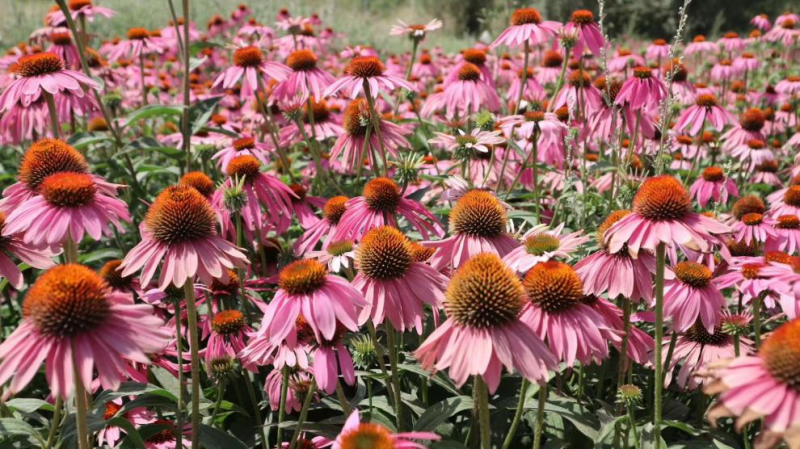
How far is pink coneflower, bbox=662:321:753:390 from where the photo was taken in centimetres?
194

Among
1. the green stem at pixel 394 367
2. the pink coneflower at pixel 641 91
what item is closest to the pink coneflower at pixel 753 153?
the pink coneflower at pixel 641 91

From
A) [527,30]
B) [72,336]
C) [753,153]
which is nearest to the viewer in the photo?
[72,336]

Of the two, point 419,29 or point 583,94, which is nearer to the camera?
point 583,94

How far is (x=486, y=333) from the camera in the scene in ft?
3.92

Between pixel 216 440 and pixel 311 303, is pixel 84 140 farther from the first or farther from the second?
pixel 311 303

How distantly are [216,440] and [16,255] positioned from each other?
672 millimetres

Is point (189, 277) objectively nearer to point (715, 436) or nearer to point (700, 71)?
point (715, 436)

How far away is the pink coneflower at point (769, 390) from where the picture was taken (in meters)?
0.91

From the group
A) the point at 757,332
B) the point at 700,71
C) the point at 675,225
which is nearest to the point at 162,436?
the point at 675,225

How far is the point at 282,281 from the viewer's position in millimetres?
1523

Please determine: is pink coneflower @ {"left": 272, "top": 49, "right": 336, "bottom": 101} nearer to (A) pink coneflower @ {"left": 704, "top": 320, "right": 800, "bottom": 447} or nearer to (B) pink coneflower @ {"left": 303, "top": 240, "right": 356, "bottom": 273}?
(B) pink coneflower @ {"left": 303, "top": 240, "right": 356, "bottom": 273}

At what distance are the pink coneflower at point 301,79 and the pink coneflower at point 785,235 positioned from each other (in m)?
1.93

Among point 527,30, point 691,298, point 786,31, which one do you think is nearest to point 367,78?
point 527,30

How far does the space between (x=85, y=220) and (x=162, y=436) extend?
0.68 metres
